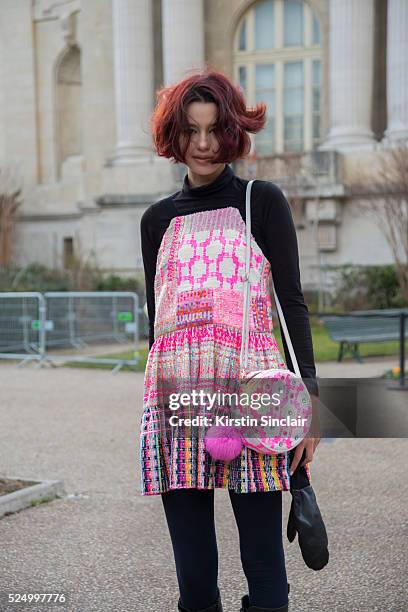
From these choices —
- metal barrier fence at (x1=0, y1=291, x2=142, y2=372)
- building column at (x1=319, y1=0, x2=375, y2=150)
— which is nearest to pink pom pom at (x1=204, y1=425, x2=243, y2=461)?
metal barrier fence at (x1=0, y1=291, x2=142, y2=372)

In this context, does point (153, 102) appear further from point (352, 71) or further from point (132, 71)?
point (352, 71)

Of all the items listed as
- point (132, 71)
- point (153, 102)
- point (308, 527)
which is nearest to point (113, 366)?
point (308, 527)

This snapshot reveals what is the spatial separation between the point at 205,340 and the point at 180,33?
894 inches

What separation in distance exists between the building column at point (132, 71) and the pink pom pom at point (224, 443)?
22422 millimetres

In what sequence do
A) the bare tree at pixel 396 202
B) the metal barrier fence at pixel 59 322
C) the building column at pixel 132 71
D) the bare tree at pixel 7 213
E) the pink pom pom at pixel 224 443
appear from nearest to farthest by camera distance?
1. the pink pom pom at pixel 224 443
2. the metal barrier fence at pixel 59 322
3. the bare tree at pixel 396 202
4. the building column at pixel 132 71
5. the bare tree at pixel 7 213

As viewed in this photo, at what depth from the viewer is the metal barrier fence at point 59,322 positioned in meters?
13.5

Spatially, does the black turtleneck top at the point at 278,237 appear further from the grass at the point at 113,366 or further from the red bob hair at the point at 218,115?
the grass at the point at 113,366

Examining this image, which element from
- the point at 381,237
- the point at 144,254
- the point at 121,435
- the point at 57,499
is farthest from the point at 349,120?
the point at 144,254

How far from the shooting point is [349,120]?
74.5 feet

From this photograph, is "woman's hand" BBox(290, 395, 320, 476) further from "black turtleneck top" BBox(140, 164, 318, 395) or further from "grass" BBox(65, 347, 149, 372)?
"grass" BBox(65, 347, 149, 372)

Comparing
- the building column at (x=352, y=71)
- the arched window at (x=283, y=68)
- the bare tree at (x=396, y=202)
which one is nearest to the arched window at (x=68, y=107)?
the arched window at (x=283, y=68)

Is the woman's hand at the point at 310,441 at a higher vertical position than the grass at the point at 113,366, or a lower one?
higher

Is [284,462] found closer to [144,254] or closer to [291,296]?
[291,296]

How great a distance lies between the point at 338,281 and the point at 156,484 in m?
18.5
